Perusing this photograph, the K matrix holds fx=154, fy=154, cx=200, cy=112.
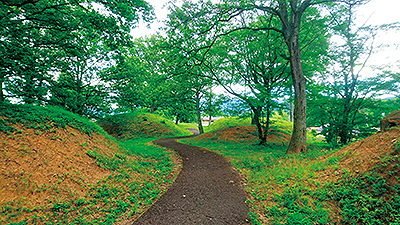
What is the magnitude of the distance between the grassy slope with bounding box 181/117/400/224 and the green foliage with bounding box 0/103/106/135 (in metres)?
6.46

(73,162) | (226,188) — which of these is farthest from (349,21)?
(73,162)

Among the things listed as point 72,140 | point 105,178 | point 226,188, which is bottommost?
point 226,188

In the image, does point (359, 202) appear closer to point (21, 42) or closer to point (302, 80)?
point (302, 80)

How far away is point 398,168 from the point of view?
9.23 feet

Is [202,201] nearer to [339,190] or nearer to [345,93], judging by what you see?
[339,190]

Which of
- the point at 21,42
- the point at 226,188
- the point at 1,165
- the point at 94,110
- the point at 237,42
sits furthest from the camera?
the point at 94,110

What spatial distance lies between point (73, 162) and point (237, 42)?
10.1m

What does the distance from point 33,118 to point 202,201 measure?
18.8ft

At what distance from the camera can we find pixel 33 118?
4.80 meters

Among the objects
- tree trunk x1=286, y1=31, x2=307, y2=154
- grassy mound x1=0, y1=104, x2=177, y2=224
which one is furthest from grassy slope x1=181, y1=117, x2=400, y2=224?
grassy mound x1=0, y1=104, x2=177, y2=224

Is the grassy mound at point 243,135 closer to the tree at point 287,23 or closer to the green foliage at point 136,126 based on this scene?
the tree at point 287,23

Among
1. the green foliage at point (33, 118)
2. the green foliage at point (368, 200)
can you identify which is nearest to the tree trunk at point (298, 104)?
the green foliage at point (368, 200)

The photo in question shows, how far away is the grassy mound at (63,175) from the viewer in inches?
119

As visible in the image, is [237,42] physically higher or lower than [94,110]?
higher
